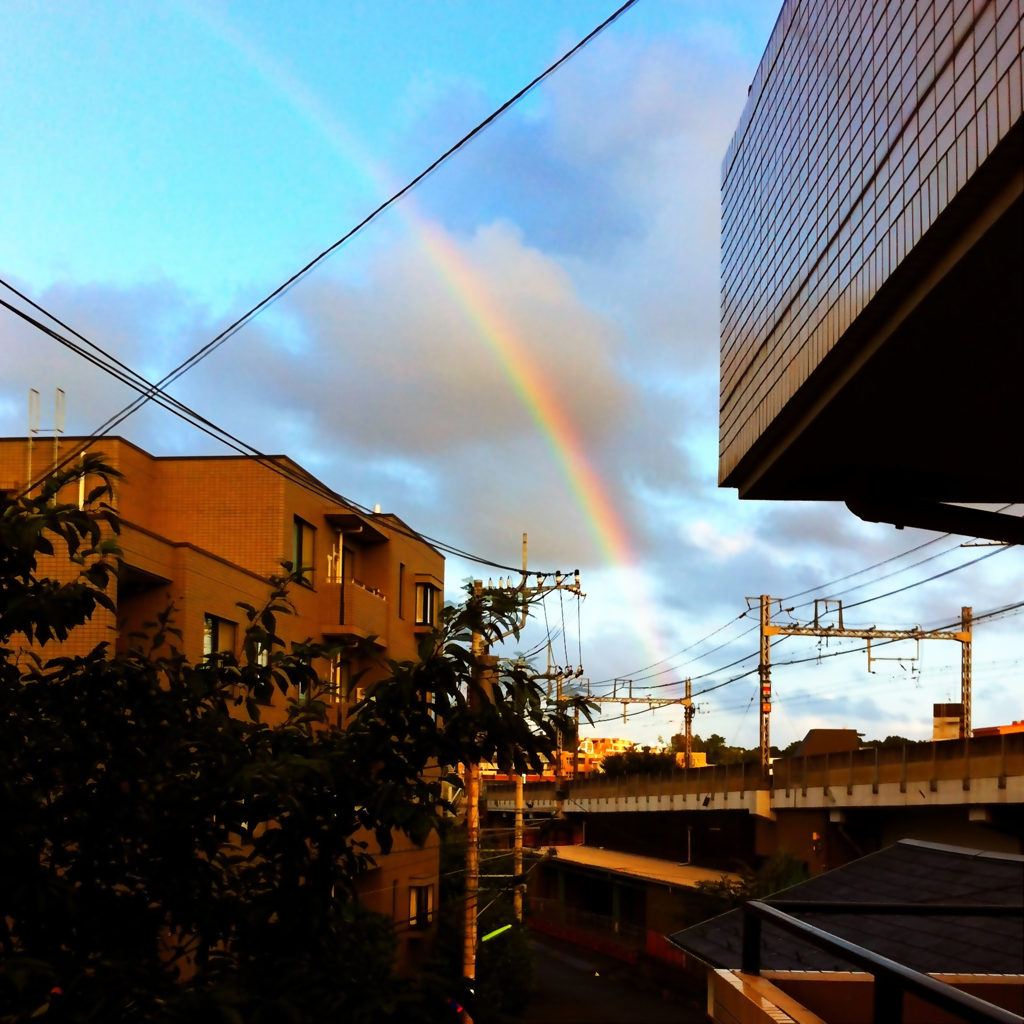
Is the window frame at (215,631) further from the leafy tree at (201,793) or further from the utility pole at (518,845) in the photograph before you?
the leafy tree at (201,793)

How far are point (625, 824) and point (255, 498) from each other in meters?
49.4

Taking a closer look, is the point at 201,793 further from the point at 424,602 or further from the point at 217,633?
the point at 424,602

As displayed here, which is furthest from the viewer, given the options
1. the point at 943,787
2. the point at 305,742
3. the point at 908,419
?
the point at 943,787

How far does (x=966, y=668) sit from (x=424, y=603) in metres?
24.2

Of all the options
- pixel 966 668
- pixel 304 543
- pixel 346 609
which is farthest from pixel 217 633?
pixel 966 668

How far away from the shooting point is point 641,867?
5919 centimetres

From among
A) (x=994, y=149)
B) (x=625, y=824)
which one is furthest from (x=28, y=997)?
(x=625, y=824)

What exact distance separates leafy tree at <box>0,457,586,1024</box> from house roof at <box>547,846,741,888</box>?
4077 centimetres

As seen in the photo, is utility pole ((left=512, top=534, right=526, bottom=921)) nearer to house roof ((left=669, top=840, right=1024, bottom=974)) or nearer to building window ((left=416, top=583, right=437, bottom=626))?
building window ((left=416, top=583, right=437, bottom=626))

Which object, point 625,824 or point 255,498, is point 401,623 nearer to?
point 255,498

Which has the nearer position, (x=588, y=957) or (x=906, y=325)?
(x=906, y=325)

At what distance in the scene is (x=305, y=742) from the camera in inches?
234

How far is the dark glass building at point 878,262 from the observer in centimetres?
876

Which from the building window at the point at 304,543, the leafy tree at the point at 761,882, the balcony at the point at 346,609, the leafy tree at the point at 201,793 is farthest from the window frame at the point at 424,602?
the leafy tree at the point at 201,793
